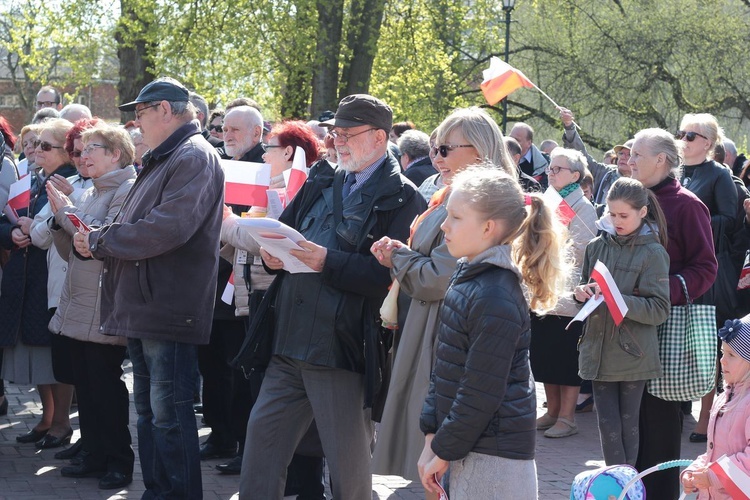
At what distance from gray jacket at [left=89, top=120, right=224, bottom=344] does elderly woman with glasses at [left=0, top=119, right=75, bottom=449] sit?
1.88 meters

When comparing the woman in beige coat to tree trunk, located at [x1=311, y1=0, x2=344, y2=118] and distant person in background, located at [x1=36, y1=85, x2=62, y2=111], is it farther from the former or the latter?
tree trunk, located at [x1=311, y1=0, x2=344, y2=118]

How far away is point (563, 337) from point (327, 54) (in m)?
12.5

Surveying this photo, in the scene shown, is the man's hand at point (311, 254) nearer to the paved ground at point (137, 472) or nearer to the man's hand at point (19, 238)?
the paved ground at point (137, 472)

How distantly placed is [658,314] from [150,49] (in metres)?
17.9

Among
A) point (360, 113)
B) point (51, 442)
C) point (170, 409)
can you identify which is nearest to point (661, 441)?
point (360, 113)

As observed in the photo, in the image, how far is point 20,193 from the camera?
6836 millimetres

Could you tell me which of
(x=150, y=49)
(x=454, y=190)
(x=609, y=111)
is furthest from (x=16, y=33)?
(x=454, y=190)

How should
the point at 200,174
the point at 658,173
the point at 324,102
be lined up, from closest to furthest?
the point at 200,174
the point at 658,173
the point at 324,102

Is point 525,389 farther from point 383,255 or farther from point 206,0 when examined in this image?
point 206,0

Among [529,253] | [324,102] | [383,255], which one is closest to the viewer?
[529,253]

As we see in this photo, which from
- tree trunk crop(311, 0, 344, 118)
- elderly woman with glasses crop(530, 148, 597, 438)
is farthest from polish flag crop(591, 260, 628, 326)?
tree trunk crop(311, 0, 344, 118)

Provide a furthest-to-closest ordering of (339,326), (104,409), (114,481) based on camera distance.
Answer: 1. (104,409)
2. (114,481)
3. (339,326)

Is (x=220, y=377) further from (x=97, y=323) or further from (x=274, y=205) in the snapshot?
(x=274, y=205)

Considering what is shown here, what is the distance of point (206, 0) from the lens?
21.1 meters
